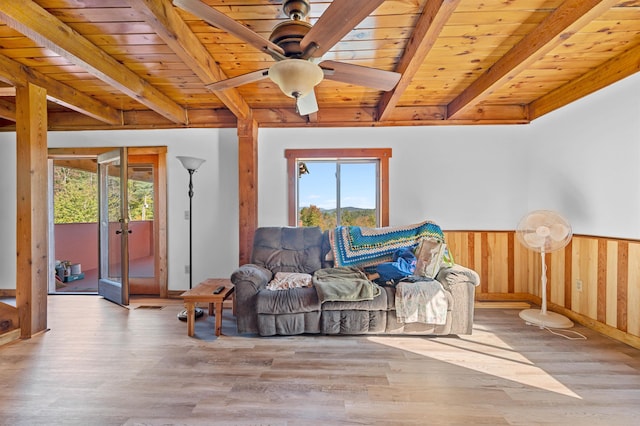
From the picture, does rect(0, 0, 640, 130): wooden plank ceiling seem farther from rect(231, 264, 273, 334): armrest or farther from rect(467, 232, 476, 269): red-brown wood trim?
rect(231, 264, 273, 334): armrest

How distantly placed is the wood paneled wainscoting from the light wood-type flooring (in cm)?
25

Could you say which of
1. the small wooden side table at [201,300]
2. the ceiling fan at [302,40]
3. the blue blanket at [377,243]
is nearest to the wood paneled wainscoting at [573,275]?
the blue blanket at [377,243]

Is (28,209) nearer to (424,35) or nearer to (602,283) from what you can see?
(424,35)

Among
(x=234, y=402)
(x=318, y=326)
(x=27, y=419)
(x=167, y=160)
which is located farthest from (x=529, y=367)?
(x=167, y=160)

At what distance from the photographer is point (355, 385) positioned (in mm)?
1907

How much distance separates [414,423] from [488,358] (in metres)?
1.01

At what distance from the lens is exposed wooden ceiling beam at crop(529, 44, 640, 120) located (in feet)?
7.95

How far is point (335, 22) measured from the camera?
135cm

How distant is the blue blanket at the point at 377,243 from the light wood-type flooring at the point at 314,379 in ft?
2.66

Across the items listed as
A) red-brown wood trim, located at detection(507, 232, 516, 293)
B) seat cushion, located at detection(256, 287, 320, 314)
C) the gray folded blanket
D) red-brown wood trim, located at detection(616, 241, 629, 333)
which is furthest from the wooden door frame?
red-brown wood trim, located at detection(616, 241, 629, 333)

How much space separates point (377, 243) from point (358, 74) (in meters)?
1.80

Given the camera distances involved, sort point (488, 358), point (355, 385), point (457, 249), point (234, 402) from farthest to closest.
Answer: point (457, 249)
point (488, 358)
point (355, 385)
point (234, 402)

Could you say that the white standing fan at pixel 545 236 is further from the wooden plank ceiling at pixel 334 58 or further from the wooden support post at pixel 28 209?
the wooden support post at pixel 28 209

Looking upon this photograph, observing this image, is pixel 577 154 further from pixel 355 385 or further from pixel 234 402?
pixel 234 402
